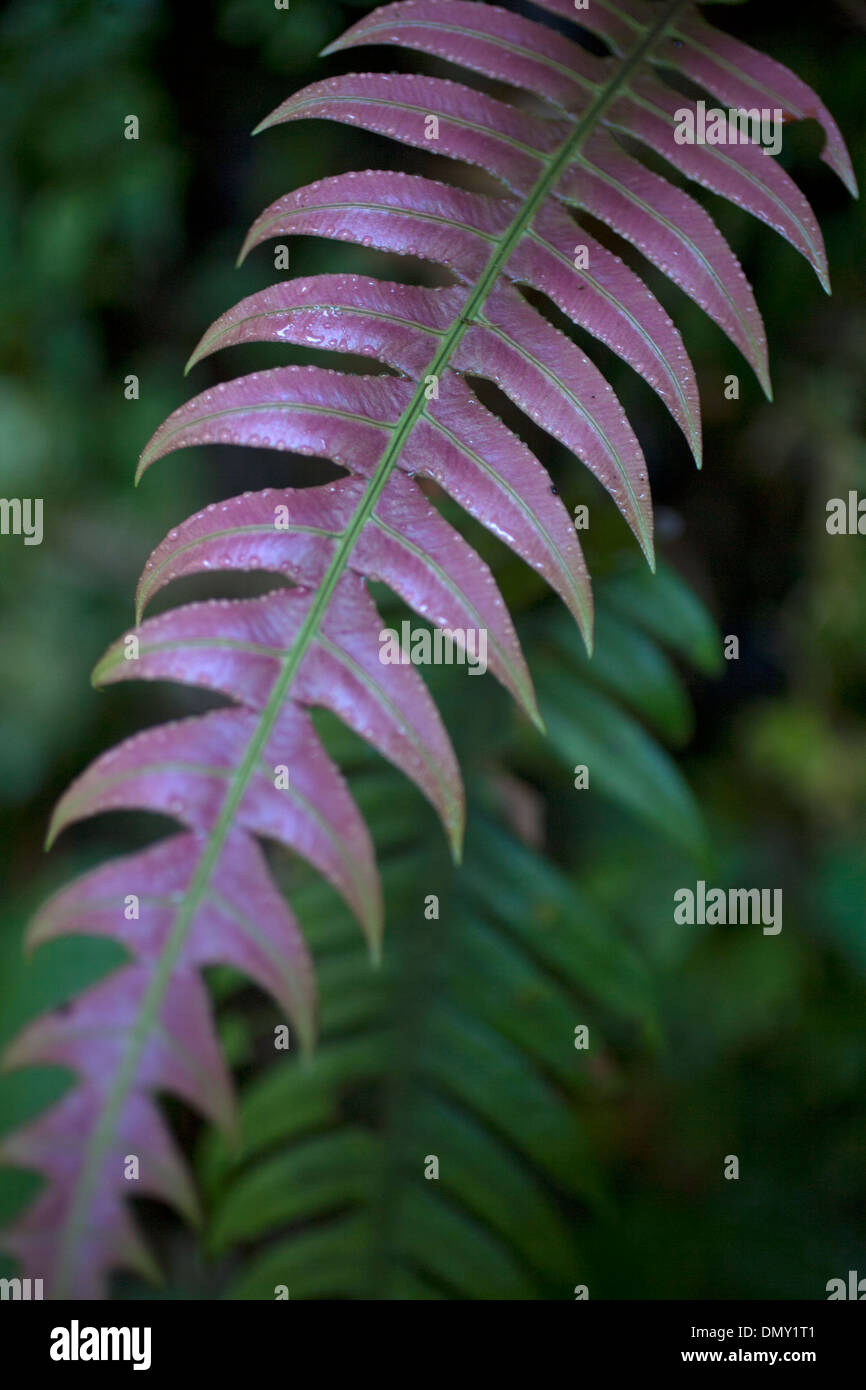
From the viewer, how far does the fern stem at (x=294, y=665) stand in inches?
24.6

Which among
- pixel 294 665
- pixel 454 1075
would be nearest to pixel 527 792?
pixel 454 1075

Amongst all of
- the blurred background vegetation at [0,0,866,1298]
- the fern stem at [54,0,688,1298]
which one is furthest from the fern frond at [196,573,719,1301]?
the fern stem at [54,0,688,1298]

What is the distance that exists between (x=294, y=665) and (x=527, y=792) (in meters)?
0.62

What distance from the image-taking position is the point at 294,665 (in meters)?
0.63

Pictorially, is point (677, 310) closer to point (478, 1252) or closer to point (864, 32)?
point (864, 32)

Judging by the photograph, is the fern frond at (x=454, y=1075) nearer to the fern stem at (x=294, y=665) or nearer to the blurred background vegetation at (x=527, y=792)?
the blurred background vegetation at (x=527, y=792)

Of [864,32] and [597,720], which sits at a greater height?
[864,32]

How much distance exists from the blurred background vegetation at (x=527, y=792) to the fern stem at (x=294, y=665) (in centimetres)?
36

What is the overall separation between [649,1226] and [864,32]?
1.52 metres

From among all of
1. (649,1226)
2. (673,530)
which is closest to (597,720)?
(673,530)

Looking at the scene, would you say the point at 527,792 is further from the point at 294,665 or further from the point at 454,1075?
the point at 294,665
